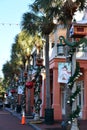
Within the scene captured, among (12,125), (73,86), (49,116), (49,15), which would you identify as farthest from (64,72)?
(49,116)

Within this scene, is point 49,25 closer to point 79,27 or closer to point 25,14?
point 25,14

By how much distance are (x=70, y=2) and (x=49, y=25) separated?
599 cm

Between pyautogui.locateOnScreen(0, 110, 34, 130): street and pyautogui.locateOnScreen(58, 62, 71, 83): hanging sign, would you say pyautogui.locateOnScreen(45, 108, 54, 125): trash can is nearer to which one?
pyautogui.locateOnScreen(0, 110, 34, 130): street

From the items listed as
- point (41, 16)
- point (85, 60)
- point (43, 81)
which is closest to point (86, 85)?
point (85, 60)

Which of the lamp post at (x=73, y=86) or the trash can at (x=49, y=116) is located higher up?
the lamp post at (x=73, y=86)

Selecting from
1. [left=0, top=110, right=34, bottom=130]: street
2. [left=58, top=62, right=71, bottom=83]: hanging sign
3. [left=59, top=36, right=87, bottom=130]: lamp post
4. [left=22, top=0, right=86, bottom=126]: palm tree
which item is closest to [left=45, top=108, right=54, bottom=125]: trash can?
[left=22, top=0, right=86, bottom=126]: palm tree

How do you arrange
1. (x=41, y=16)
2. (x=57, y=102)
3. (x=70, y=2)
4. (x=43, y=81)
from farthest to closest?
(x=43, y=81) < (x=57, y=102) < (x=41, y=16) < (x=70, y=2)

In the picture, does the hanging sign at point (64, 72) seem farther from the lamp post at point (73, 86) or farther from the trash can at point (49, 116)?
the trash can at point (49, 116)

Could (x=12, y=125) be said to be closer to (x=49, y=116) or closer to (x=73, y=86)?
(x=49, y=116)

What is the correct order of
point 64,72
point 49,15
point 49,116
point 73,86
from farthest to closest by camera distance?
point 49,116
point 49,15
point 73,86
point 64,72

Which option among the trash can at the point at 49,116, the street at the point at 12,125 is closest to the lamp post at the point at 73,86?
the street at the point at 12,125

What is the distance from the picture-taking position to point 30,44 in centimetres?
4062

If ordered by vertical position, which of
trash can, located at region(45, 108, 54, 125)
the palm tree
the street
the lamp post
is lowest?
the street

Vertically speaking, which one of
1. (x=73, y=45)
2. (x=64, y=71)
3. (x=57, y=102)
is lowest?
(x=57, y=102)
